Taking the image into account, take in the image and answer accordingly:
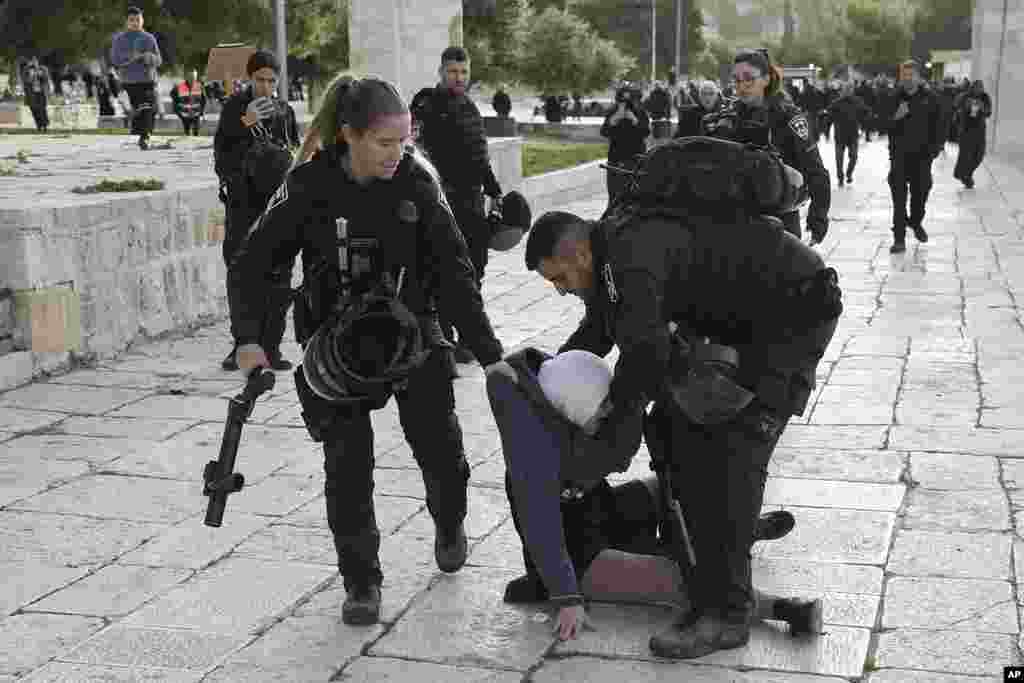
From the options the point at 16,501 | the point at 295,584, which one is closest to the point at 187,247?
the point at 16,501

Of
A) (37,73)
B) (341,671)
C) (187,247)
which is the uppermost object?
(37,73)

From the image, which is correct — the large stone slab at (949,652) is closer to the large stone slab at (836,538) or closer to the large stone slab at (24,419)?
the large stone slab at (836,538)

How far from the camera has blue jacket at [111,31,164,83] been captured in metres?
17.0

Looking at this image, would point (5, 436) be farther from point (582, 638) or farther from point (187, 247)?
point (582, 638)

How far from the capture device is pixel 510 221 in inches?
238

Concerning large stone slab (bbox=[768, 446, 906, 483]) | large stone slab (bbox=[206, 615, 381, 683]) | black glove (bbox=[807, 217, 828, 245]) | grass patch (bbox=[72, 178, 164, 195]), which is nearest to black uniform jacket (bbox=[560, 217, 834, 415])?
large stone slab (bbox=[206, 615, 381, 683])

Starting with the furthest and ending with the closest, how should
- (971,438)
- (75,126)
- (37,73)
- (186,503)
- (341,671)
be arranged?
(75,126) → (37,73) → (971,438) → (186,503) → (341,671)

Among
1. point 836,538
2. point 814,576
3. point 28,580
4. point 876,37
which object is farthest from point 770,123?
point 876,37

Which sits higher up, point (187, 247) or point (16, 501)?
point (187, 247)

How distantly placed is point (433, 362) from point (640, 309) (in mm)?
840

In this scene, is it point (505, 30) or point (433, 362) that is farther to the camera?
point (505, 30)

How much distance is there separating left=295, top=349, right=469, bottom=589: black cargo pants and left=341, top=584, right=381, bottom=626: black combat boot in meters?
0.02

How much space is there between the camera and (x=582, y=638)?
4234 mm

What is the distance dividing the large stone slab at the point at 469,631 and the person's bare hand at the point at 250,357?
2.84ft
